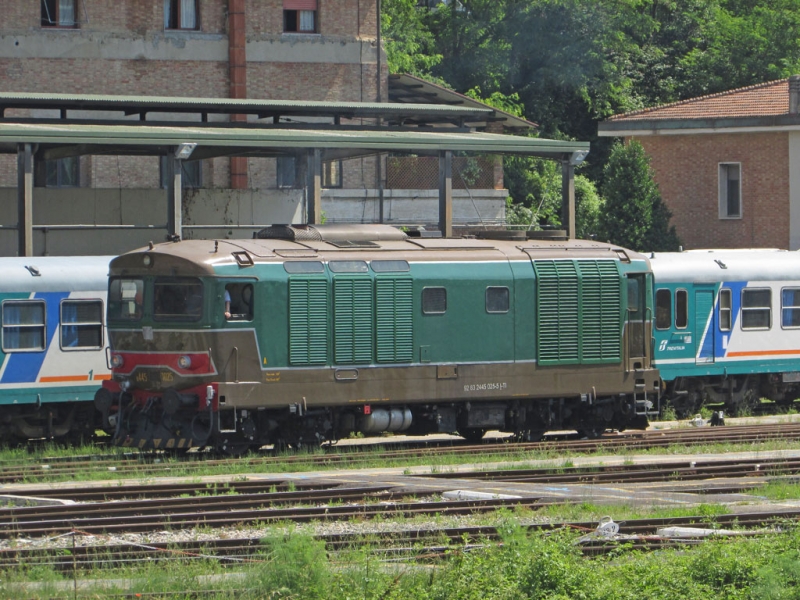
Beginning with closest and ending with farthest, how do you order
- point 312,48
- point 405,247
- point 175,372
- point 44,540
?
point 44,540 < point 175,372 < point 405,247 < point 312,48

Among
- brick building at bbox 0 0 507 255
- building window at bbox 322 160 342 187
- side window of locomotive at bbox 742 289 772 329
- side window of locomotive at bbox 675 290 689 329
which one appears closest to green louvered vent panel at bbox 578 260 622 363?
side window of locomotive at bbox 675 290 689 329

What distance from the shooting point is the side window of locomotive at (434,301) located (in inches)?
792

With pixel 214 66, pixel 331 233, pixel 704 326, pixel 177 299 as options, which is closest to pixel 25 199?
pixel 177 299

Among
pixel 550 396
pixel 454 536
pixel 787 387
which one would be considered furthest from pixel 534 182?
pixel 454 536

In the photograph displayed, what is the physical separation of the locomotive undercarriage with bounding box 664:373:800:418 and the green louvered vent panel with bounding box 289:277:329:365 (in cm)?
796

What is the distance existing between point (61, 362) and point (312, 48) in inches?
781

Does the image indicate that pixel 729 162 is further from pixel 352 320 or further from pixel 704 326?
pixel 352 320

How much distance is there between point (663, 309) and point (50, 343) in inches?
408

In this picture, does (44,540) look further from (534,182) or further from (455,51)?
(455,51)

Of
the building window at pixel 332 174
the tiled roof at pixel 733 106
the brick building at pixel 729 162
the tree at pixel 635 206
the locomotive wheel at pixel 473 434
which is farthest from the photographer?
the tree at pixel 635 206

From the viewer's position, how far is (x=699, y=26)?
63.4m

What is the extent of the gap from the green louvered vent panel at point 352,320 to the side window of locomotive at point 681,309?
7063 mm

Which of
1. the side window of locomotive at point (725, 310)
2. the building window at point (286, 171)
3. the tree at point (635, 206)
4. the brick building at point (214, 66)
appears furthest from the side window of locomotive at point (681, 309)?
the tree at point (635, 206)

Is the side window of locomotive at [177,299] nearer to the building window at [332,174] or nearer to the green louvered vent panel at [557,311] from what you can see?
the green louvered vent panel at [557,311]
